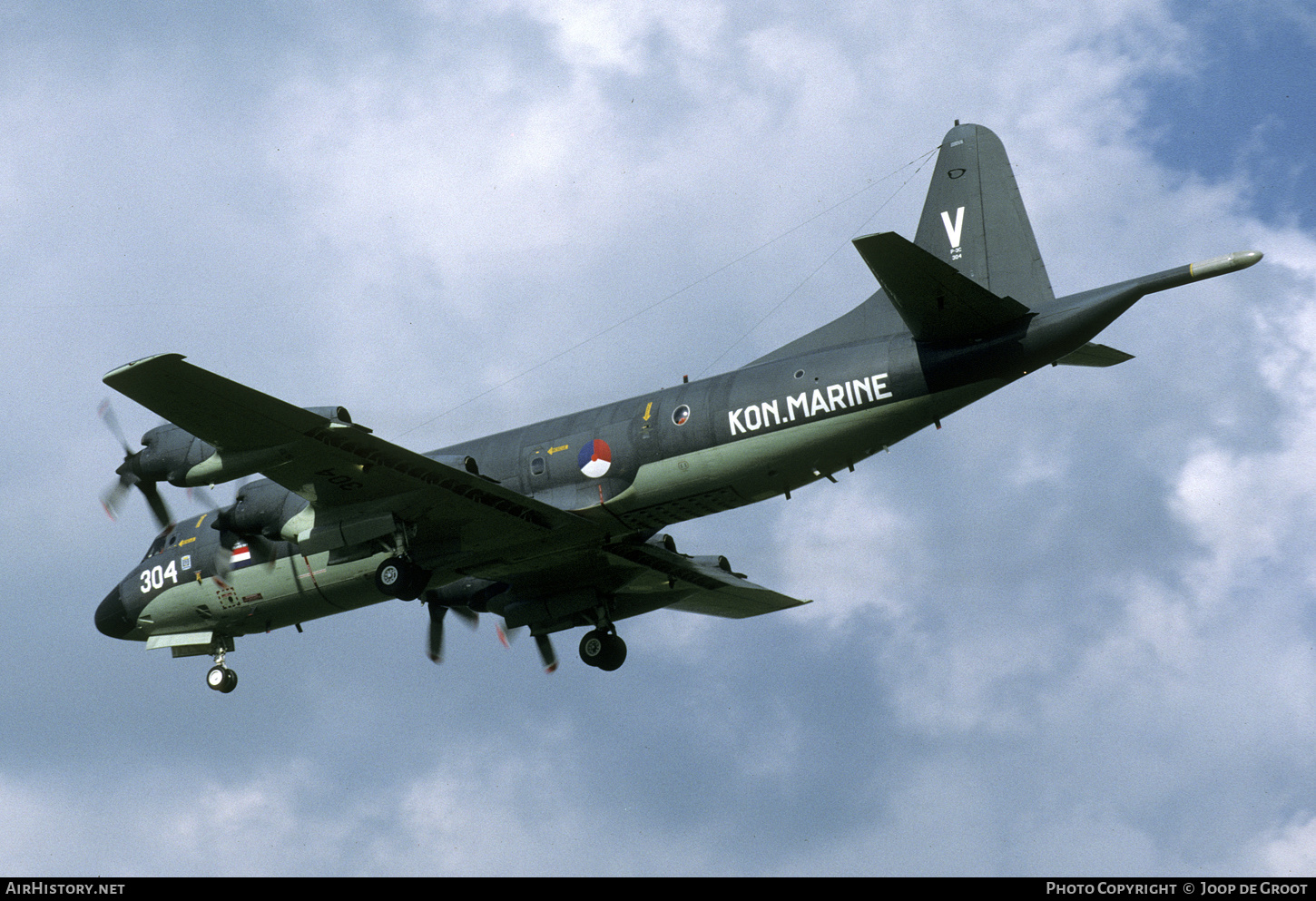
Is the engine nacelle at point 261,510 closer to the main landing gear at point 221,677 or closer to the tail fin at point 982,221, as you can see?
the main landing gear at point 221,677

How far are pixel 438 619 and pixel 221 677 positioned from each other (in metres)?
4.96

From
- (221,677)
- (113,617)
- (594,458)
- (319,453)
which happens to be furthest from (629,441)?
(113,617)

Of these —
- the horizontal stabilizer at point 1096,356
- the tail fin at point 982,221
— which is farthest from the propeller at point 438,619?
the horizontal stabilizer at point 1096,356

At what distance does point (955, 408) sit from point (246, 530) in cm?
1427

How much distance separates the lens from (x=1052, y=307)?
74.2 feet

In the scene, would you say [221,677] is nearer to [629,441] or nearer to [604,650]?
[604,650]

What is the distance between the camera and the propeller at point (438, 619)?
106ft

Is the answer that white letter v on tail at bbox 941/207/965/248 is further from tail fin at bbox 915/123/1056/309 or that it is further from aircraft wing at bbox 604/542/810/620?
aircraft wing at bbox 604/542/810/620

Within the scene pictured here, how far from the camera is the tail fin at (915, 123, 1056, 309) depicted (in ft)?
78.7

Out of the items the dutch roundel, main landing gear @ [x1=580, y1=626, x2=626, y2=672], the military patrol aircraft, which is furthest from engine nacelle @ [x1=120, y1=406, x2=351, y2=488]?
main landing gear @ [x1=580, y1=626, x2=626, y2=672]

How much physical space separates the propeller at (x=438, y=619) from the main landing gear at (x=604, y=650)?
3.04m
